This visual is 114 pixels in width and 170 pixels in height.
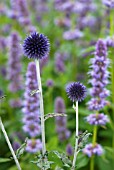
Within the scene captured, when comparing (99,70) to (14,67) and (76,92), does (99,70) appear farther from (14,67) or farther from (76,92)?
(14,67)

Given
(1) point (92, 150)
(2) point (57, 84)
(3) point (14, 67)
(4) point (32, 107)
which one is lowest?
(1) point (92, 150)

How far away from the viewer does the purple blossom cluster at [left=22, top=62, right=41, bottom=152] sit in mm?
3746

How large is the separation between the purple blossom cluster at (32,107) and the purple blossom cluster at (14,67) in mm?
1395

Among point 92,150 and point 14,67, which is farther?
point 14,67

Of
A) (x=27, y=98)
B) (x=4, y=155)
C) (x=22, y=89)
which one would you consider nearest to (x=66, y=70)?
(x=22, y=89)

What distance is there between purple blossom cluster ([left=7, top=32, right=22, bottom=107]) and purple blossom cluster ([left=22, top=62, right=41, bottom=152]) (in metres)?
1.40

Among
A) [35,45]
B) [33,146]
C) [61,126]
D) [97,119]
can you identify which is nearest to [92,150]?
[97,119]

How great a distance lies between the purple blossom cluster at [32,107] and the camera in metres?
3.75

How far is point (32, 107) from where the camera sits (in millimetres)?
3857

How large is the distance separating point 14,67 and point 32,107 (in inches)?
65.0

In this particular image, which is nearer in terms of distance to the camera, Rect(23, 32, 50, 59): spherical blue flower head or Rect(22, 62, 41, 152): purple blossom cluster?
Rect(23, 32, 50, 59): spherical blue flower head

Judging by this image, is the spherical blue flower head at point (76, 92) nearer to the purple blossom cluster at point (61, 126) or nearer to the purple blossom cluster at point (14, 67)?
the purple blossom cluster at point (61, 126)

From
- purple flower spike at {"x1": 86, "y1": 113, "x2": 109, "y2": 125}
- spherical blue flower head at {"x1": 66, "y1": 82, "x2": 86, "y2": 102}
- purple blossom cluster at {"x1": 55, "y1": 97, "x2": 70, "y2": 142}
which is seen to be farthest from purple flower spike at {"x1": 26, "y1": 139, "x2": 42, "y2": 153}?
spherical blue flower head at {"x1": 66, "y1": 82, "x2": 86, "y2": 102}

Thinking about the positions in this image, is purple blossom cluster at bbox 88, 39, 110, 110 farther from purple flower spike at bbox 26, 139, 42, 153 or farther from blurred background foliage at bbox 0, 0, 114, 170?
purple flower spike at bbox 26, 139, 42, 153
